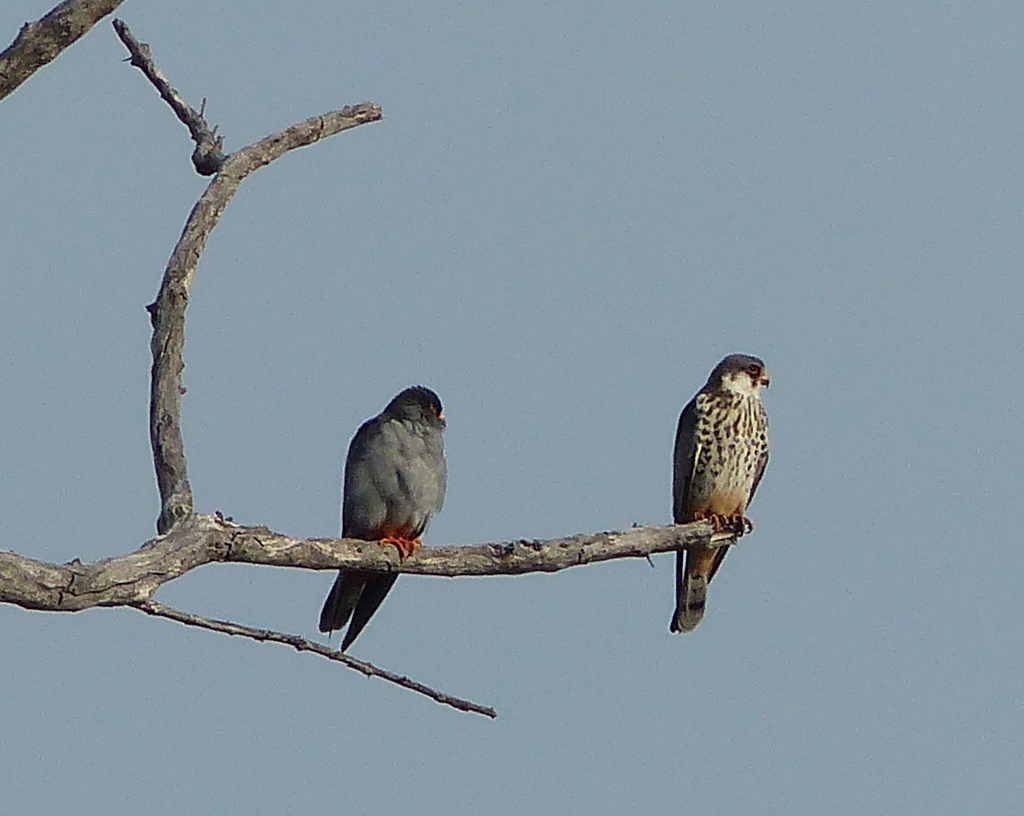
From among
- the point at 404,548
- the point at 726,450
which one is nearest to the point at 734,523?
the point at 726,450

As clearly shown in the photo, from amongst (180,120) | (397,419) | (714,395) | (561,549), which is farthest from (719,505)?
(180,120)

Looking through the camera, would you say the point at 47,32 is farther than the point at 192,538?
No

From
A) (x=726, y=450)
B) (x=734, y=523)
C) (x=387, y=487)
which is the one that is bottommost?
(x=734, y=523)

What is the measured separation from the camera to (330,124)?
273 inches

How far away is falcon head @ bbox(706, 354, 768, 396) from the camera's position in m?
8.77

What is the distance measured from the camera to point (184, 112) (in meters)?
6.79

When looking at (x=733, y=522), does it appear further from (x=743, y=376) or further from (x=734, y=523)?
(x=743, y=376)

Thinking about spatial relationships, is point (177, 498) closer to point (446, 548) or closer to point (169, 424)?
point (169, 424)

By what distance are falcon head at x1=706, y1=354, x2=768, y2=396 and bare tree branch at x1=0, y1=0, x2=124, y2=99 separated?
Answer: 4609 millimetres

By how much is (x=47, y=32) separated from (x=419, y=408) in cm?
356

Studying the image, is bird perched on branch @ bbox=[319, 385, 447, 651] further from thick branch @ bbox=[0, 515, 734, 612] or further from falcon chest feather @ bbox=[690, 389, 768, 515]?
falcon chest feather @ bbox=[690, 389, 768, 515]

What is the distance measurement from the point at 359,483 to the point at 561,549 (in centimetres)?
206

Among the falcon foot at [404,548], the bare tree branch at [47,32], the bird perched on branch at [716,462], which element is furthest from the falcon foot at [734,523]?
the bare tree branch at [47,32]

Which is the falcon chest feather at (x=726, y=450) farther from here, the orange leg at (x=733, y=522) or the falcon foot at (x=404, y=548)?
the falcon foot at (x=404, y=548)
